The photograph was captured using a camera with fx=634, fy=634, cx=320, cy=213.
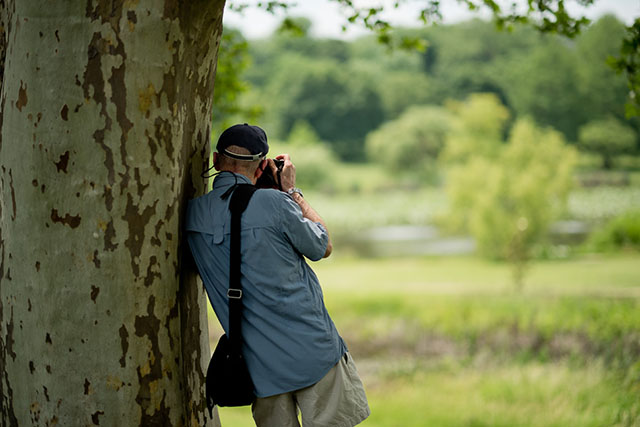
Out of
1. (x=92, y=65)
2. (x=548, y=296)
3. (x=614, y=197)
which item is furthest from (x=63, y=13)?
(x=614, y=197)

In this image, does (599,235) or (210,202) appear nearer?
(210,202)

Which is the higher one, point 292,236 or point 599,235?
point 292,236

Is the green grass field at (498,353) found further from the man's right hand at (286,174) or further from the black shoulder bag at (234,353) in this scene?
the man's right hand at (286,174)

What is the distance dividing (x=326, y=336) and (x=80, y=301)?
1.06 m

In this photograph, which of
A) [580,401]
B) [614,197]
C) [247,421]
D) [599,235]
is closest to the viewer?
[247,421]

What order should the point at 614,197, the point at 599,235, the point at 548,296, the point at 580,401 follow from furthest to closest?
the point at 614,197
the point at 599,235
the point at 548,296
the point at 580,401

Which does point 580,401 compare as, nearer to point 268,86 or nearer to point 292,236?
point 292,236

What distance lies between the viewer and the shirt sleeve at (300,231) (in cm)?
271

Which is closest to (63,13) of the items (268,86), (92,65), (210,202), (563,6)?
(92,65)

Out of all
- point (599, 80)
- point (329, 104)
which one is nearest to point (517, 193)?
point (599, 80)

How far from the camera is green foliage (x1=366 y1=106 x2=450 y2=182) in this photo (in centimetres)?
6181

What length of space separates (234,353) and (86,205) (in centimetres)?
89

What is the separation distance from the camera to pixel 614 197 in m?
50.5

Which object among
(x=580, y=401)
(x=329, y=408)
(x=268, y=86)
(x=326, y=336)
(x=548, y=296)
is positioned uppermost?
(x=268, y=86)
